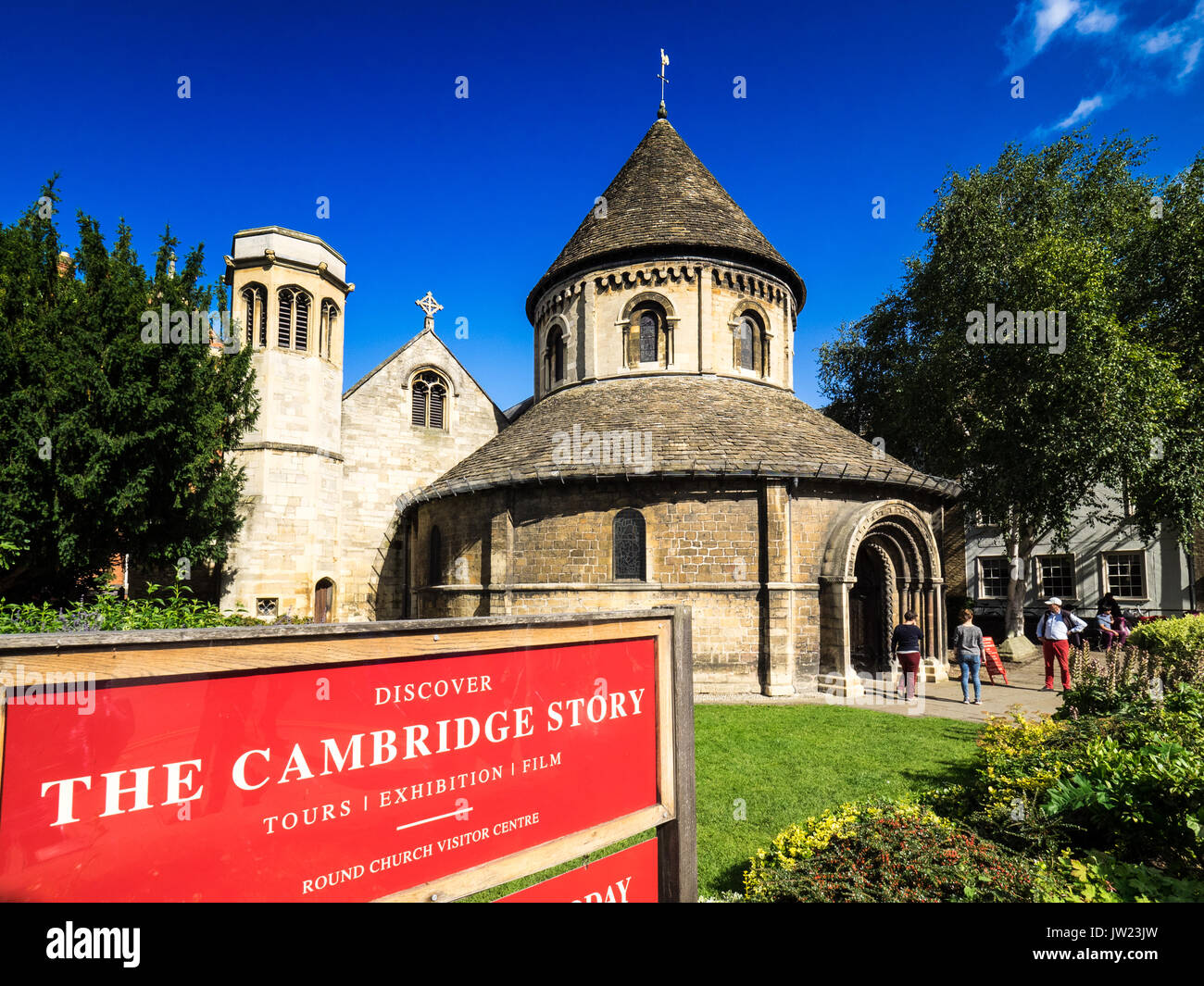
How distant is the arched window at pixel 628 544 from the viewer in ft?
46.9

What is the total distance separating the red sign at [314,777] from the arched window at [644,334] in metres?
16.8

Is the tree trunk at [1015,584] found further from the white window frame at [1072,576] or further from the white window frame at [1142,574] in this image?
the white window frame at [1142,574]

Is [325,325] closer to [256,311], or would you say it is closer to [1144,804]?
[256,311]

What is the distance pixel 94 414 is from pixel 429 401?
1165 cm

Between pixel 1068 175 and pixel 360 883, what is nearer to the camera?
pixel 360 883

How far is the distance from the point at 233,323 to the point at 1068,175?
96.2ft

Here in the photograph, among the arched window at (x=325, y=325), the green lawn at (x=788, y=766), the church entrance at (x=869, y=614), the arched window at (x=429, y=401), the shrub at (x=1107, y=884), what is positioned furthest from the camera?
the arched window at (x=429, y=401)

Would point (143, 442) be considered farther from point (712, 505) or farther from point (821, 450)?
point (821, 450)

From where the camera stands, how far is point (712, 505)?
14.0 meters

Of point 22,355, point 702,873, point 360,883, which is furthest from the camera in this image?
point 22,355

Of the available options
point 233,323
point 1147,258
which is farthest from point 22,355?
point 1147,258

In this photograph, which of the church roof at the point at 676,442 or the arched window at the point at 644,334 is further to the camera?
the arched window at the point at 644,334

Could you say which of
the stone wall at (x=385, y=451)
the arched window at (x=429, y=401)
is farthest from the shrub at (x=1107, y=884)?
the arched window at (x=429, y=401)

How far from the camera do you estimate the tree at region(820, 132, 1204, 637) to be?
1750cm
